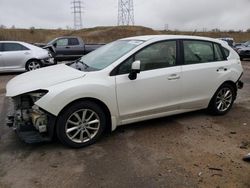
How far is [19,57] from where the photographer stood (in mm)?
13070

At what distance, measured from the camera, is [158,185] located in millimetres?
3627

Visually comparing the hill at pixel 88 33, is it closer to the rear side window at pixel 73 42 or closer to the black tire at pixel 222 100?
the rear side window at pixel 73 42

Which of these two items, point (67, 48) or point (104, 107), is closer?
point (104, 107)

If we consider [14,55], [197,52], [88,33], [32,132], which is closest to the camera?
[32,132]

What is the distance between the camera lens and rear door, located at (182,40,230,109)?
18.3ft

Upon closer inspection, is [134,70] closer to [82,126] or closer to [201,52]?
[82,126]

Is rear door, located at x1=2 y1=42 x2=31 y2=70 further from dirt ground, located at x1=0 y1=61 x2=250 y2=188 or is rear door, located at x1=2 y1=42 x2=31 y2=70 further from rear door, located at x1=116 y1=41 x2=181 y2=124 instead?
rear door, located at x1=116 y1=41 x2=181 y2=124

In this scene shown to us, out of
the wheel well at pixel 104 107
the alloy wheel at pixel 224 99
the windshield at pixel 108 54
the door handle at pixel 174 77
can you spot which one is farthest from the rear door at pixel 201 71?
the wheel well at pixel 104 107

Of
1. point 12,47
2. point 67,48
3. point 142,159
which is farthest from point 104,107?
point 67,48

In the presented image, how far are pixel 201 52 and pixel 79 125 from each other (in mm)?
2755

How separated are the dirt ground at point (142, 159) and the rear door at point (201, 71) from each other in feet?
1.73

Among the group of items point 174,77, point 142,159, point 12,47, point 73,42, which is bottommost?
point 142,159

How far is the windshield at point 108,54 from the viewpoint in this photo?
5.07 meters

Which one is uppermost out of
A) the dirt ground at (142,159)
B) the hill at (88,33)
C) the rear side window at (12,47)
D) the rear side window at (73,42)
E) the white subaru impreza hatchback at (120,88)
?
the hill at (88,33)
